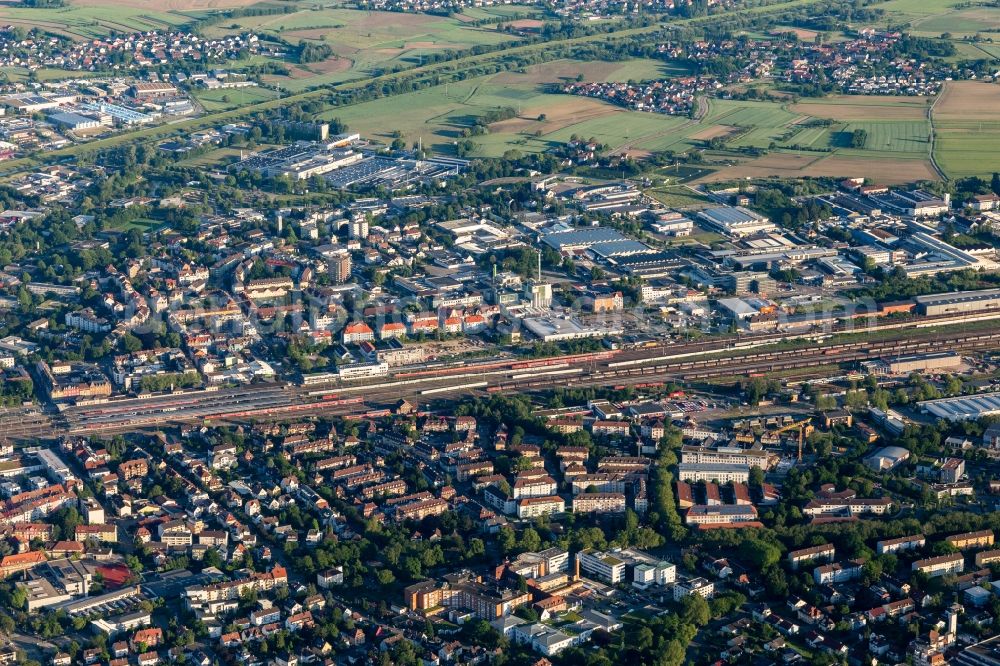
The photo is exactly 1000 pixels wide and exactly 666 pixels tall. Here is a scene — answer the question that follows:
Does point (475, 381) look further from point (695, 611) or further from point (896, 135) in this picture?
point (896, 135)

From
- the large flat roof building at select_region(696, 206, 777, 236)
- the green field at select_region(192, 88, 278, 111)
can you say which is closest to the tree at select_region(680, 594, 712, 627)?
the large flat roof building at select_region(696, 206, 777, 236)

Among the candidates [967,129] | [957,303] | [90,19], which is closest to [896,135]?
[967,129]

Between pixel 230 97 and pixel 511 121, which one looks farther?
pixel 230 97

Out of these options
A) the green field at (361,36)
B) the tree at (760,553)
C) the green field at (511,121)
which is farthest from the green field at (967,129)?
the tree at (760,553)

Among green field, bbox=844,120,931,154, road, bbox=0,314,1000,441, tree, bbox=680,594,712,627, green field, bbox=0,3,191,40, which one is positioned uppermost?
green field, bbox=0,3,191,40

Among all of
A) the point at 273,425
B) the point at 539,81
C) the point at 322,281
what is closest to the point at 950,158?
the point at 539,81

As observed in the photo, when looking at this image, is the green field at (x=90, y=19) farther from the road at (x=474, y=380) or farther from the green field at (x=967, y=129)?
the road at (x=474, y=380)

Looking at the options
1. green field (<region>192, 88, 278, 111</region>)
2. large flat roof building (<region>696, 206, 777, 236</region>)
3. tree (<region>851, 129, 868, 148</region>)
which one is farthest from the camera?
green field (<region>192, 88, 278, 111</region>)

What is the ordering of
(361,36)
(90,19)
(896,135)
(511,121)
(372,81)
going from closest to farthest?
(896,135) → (511,121) → (372,81) → (361,36) → (90,19)

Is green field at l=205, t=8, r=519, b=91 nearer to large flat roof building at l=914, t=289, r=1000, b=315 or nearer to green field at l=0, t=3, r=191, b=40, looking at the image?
green field at l=0, t=3, r=191, b=40

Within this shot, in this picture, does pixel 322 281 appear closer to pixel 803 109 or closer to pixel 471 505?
pixel 471 505

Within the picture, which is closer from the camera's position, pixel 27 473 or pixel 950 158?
pixel 27 473
